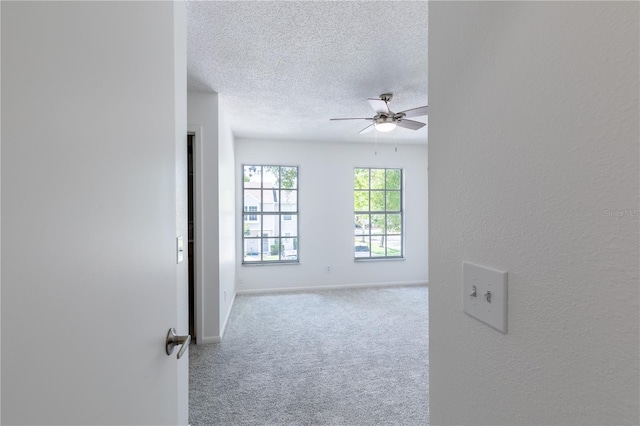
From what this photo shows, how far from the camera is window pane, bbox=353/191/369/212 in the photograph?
5.23 metres

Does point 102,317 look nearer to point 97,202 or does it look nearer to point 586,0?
point 97,202

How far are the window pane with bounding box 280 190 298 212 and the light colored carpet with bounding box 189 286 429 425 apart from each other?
1.66 m

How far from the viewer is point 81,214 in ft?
1.47

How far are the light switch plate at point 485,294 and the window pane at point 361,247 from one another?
14.8 feet

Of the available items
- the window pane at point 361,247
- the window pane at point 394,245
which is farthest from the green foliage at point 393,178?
the window pane at point 361,247

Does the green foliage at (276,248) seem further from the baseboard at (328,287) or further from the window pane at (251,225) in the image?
the baseboard at (328,287)

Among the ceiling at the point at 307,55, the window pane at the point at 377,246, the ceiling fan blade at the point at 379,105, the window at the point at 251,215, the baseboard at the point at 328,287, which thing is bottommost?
the baseboard at the point at 328,287

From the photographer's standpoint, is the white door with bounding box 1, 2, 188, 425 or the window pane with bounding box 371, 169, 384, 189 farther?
the window pane with bounding box 371, 169, 384, 189

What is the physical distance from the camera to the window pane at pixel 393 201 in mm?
5367

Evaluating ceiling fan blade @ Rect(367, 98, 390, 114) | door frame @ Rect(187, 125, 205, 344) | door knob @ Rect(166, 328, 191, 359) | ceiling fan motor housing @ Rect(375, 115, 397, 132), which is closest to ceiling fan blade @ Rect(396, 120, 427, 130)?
ceiling fan motor housing @ Rect(375, 115, 397, 132)

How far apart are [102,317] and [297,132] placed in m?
4.18

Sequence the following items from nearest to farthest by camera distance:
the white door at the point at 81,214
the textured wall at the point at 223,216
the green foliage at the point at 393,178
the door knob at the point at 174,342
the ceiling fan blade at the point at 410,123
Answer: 1. the white door at the point at 81,214
2. the door knob at the point at 174,342
3. the ceiling fan blade at the point at 410,123
4. the textured wall at the point at 223,216
5. the green foliage at the point at 393,178

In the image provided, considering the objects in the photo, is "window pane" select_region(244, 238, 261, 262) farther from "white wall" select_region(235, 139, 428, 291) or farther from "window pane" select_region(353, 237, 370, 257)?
"window pane" select_region(353, 237, 370, 257)

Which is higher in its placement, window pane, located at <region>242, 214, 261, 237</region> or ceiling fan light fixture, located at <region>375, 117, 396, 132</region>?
ceiling fan light fixture, located at <region>375, 117, 396, 132</region>
